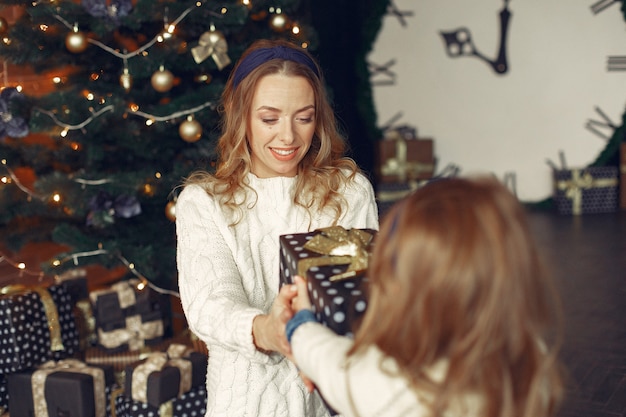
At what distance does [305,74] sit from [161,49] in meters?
1.74

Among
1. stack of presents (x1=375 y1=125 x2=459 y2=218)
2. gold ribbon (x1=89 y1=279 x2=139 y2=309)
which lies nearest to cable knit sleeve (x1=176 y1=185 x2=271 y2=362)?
gold ribbon (x1=89 y1=279 x2=139 y2=309)

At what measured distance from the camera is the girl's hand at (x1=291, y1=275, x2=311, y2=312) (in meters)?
1.35

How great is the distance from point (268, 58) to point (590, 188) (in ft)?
20.1

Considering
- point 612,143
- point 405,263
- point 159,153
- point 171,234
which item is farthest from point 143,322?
point 612,143

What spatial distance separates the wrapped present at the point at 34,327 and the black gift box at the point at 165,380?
57cm

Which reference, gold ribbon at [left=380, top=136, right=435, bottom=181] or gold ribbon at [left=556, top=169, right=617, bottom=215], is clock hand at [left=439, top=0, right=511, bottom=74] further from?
gold ribbon at [left=556, top=169, right=617, bottom=215]

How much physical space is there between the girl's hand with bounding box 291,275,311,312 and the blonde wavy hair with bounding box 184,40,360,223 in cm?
42

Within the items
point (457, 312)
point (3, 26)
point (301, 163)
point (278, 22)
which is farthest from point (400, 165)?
point (457, 312)

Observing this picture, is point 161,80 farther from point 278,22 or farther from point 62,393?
point 62,393

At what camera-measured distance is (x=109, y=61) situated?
3.48m

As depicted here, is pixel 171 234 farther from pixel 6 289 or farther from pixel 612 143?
pixel 612 143

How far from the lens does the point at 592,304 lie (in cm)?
435

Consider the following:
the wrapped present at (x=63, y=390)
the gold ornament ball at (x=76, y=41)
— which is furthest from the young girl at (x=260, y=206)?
the gold ornament ball at (x=76, y=41)

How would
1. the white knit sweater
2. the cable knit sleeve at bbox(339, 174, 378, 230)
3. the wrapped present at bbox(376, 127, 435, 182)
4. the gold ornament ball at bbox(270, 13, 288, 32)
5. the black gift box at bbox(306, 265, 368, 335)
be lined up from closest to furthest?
1. the black gift box at bbox(306, 265, 368, 335)
2. the white knit sweater
3. the cable knit sleeve at bbox(339, 174, 378, 230)
4. the gold ornament ball at bbox(270, 13, 288, 32)
5. the wrapped present at bbox(376, 127, 435, 182)
